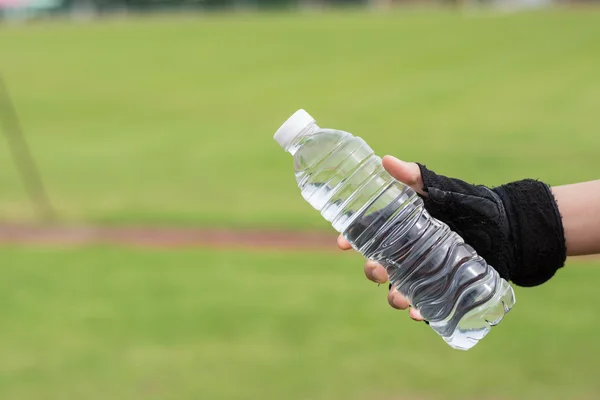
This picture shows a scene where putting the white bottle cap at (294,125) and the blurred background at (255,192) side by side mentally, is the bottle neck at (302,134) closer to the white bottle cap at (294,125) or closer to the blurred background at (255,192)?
the white bottle cap at (294,125)

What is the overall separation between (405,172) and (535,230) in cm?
52

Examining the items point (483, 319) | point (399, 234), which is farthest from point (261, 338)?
point (483, 319)

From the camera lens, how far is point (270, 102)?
22.2m

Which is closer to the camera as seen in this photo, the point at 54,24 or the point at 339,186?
the point at 339,186

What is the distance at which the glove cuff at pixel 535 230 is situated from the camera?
3002 millimetres

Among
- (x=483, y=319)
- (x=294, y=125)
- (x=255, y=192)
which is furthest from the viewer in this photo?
(x=255, y=192)

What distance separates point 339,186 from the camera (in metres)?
3.33

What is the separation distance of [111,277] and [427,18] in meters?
29.8

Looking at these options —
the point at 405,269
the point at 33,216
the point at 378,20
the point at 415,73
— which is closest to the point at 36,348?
the point at 405,269

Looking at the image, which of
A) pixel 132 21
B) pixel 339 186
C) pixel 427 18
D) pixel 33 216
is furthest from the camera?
pixel 132 21

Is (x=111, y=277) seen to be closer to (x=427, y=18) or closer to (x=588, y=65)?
(x=588, y=65)

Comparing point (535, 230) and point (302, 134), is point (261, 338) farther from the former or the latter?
point (302, 134)

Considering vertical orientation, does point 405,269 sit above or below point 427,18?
above

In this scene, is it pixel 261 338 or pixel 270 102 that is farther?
pixel 270 102
